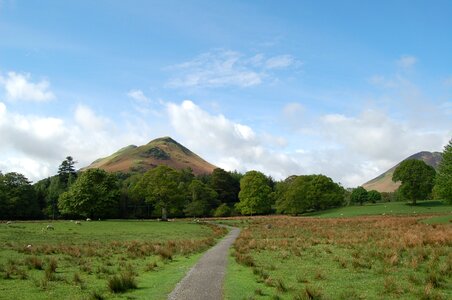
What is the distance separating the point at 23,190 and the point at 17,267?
9259 cm

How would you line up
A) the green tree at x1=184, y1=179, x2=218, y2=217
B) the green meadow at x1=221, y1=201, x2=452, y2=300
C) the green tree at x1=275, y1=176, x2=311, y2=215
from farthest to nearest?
the green tree at x1=184, y1=179, x2=218, y2=217
the green tree at x1=275, y1=176, x2=311, y2=215
the green meadow at x1=221, y1=201, x2=452, y2=300

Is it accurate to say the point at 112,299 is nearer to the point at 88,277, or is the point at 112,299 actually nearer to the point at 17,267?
the point at 88,277

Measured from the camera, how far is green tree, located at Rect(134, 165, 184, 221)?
298 ft

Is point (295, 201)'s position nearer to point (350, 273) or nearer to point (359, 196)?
point (359, 196)

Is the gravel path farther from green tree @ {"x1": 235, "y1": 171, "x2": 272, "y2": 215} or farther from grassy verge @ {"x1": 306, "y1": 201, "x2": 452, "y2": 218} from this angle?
green tree @ {"x1": 235, "y1": 171, "x2": 272, "y2": 215}

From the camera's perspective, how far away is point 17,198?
99000 mm

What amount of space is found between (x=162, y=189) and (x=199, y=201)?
31770mm

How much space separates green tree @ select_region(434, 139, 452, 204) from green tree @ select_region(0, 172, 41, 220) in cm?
8996

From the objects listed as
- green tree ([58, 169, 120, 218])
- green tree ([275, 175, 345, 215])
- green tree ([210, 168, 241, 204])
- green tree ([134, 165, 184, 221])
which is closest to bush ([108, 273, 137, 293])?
green tree ([58, 169, 120, 218])

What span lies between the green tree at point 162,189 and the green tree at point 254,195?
23481mm

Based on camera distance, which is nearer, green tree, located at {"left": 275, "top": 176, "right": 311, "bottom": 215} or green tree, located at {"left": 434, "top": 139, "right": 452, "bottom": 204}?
green tree, located at {"left": 434, "top": 139, "right": 452, "bottom": 204}

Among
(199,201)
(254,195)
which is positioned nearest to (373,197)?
(254,195)

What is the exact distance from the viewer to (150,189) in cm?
9150

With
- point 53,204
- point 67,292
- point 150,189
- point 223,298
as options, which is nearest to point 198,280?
point 223,298
